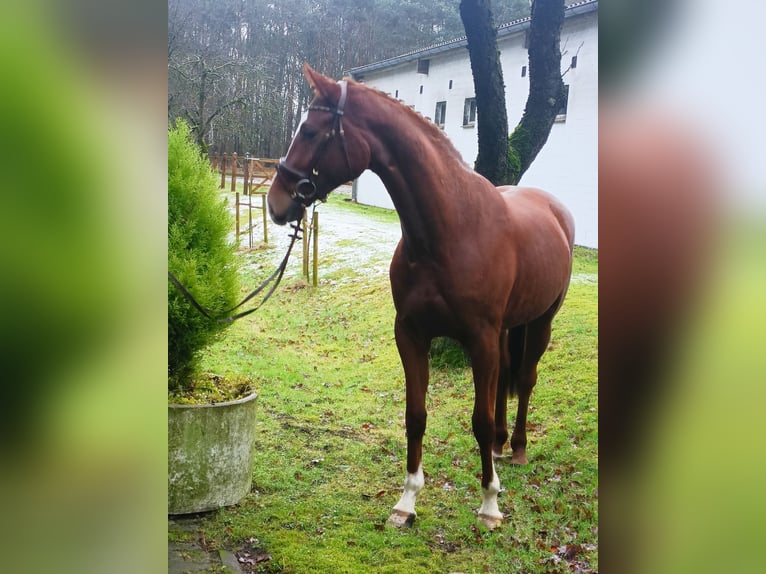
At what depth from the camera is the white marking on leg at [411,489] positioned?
236cm

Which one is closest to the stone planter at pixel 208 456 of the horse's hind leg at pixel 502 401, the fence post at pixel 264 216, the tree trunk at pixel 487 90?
the fence post at pixel 264 216

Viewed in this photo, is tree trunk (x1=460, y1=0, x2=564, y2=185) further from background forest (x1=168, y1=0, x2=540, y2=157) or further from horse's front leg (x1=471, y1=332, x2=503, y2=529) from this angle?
horse's front leg (x1=471, y1=332, x2=503, y2=529)

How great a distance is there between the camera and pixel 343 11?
2.51 meters

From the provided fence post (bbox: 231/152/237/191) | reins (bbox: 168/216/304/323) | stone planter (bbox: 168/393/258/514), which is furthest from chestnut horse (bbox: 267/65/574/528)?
stone planter (bbox: 168/393/258/514)

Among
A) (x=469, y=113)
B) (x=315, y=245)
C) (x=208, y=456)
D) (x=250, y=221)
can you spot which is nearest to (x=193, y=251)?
Answer: (x=250, y=221)

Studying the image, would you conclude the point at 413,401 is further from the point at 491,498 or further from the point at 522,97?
the point at 522,97

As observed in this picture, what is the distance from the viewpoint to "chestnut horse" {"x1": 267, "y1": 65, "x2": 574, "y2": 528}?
221 centimetres

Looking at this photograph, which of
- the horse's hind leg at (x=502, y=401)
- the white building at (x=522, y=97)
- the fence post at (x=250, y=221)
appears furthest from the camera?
the fence post at (x=250, y=221)

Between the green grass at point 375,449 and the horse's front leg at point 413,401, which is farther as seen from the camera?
the horse's front leg at point 413,401

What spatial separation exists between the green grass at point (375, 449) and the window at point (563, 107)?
0.48 m

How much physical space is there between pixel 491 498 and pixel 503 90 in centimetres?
156

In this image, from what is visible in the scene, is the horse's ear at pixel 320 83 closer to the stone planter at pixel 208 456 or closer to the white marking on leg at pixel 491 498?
the stone planter at pixel 208 456

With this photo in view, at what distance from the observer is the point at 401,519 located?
2.34m
